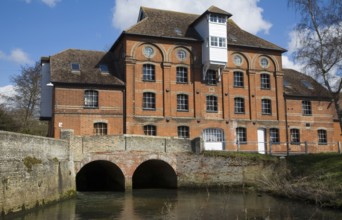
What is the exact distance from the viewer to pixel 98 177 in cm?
Answer: 2942

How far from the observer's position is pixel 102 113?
28141 mm

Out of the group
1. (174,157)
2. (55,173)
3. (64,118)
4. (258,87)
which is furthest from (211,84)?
(55,173)

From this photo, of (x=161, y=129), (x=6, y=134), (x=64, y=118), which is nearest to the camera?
(x=6, y=134)

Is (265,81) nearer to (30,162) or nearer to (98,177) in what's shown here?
(98,177)

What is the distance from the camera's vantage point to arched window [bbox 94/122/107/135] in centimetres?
2793

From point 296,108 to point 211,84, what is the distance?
328 inches

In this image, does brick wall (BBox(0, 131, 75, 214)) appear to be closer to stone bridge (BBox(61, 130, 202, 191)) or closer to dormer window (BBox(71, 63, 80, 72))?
stone bridge (BBox(61, 130, 202, 191))

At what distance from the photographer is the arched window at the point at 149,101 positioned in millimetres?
29312

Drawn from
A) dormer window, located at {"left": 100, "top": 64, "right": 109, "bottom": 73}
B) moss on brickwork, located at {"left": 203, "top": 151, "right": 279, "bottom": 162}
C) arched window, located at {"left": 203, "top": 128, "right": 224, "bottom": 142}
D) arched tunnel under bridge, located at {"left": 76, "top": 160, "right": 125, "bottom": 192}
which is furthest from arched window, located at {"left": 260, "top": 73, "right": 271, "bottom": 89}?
arched tunnel under bridge, located at {"left": 76, "top": 160, "right": 125, "bottom": 192}

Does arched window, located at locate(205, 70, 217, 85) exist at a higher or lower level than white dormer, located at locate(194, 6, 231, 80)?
lower

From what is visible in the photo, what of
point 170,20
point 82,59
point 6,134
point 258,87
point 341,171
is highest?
point 170,20

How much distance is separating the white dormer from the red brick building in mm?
79

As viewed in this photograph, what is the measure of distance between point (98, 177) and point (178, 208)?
44.7 ft

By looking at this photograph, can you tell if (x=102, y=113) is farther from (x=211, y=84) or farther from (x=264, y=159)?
(x=264, y=159)
